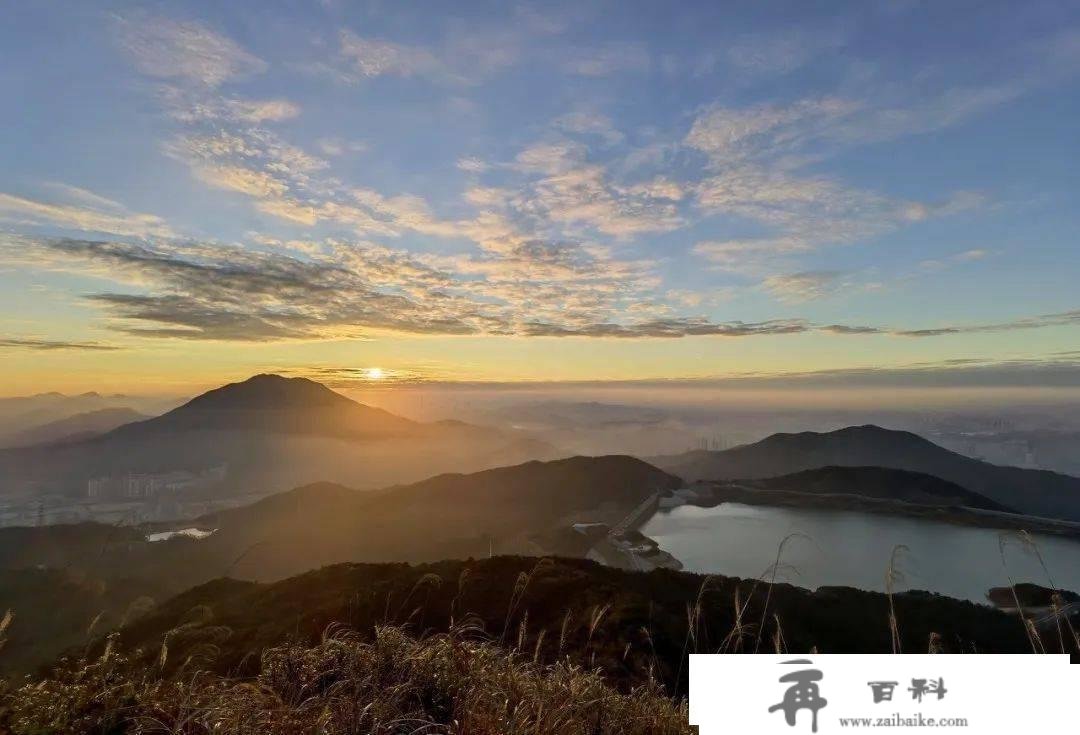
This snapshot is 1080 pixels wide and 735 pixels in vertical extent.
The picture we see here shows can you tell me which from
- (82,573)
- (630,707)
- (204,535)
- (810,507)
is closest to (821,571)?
(810,507)

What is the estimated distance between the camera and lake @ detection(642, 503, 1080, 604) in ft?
235

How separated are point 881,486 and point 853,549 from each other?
57.1 metres

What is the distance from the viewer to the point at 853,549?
88188mm

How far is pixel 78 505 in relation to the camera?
645 ft

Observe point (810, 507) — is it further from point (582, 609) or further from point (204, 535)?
→ point (204, 535)

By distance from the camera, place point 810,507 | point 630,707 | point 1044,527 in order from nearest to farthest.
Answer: point 630,707
point 1044,527
point 810,507

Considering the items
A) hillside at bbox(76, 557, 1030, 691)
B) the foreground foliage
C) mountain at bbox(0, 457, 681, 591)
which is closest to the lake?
hillside at bbox(76, 557, 1030, 691)

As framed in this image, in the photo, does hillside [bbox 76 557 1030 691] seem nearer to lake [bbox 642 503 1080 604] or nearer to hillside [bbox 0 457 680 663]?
lake [bbox 642 503 1080 604]

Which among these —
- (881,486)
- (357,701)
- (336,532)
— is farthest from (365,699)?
(881,486)

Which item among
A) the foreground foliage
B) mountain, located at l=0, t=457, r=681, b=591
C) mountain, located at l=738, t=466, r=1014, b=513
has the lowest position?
mountain, located at l=0, t=457, r=681, b=591

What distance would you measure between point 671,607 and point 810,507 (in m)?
107

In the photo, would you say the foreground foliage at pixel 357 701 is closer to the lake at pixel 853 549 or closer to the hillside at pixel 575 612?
the hillside at pixel 575 612

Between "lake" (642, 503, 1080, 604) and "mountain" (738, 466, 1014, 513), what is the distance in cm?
1790

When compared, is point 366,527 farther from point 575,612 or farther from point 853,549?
point 575,612
